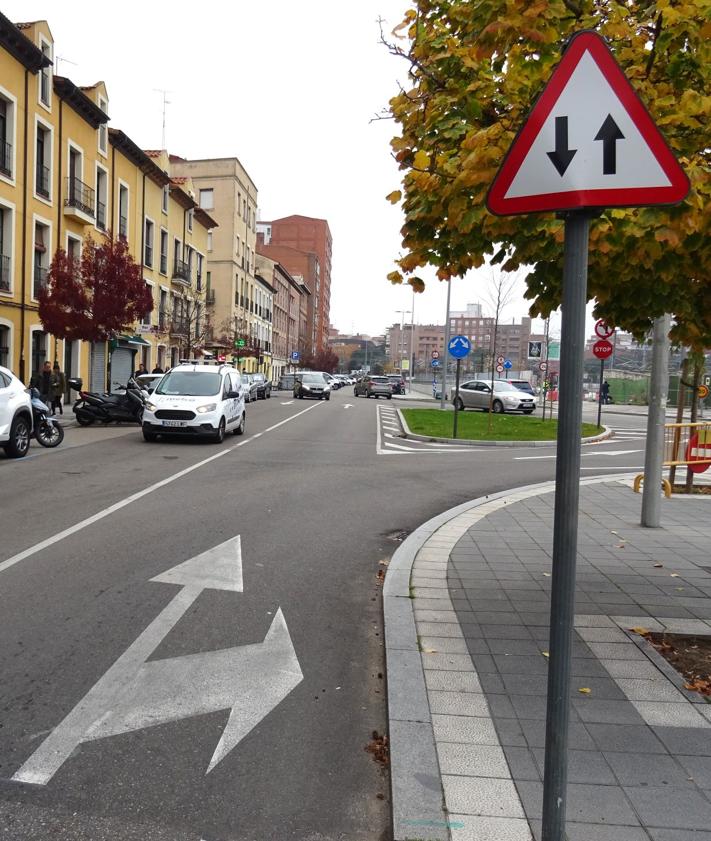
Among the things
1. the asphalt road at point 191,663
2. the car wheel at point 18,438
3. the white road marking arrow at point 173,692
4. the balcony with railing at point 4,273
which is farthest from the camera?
the balcony with railing at point 4,273

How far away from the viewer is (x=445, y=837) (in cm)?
264

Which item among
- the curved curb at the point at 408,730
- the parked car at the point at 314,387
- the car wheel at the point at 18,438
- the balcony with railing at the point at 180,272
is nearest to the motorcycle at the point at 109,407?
the car wheel at the point at 18,438

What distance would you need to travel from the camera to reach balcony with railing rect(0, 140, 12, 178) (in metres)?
24.6

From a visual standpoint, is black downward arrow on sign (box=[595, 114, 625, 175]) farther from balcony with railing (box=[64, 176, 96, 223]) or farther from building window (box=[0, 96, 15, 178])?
balcony with railing (box=[64, 176, 96, 223])

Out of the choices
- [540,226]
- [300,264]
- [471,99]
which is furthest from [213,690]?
[300,264]

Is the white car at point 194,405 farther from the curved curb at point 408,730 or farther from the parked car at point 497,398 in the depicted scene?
the parked car at point 497,398

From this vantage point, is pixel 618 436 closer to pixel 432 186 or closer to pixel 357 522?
pixel 357 522

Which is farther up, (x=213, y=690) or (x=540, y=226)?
(x=540, y=226)

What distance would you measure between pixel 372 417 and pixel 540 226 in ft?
86.1

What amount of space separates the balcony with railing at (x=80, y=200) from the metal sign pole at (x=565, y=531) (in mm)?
30079

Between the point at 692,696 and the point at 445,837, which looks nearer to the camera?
the point at 445,837

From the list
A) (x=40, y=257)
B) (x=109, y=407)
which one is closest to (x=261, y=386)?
(x=40, y=257)

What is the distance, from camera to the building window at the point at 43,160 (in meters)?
27.3

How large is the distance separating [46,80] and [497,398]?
74.3 ft
